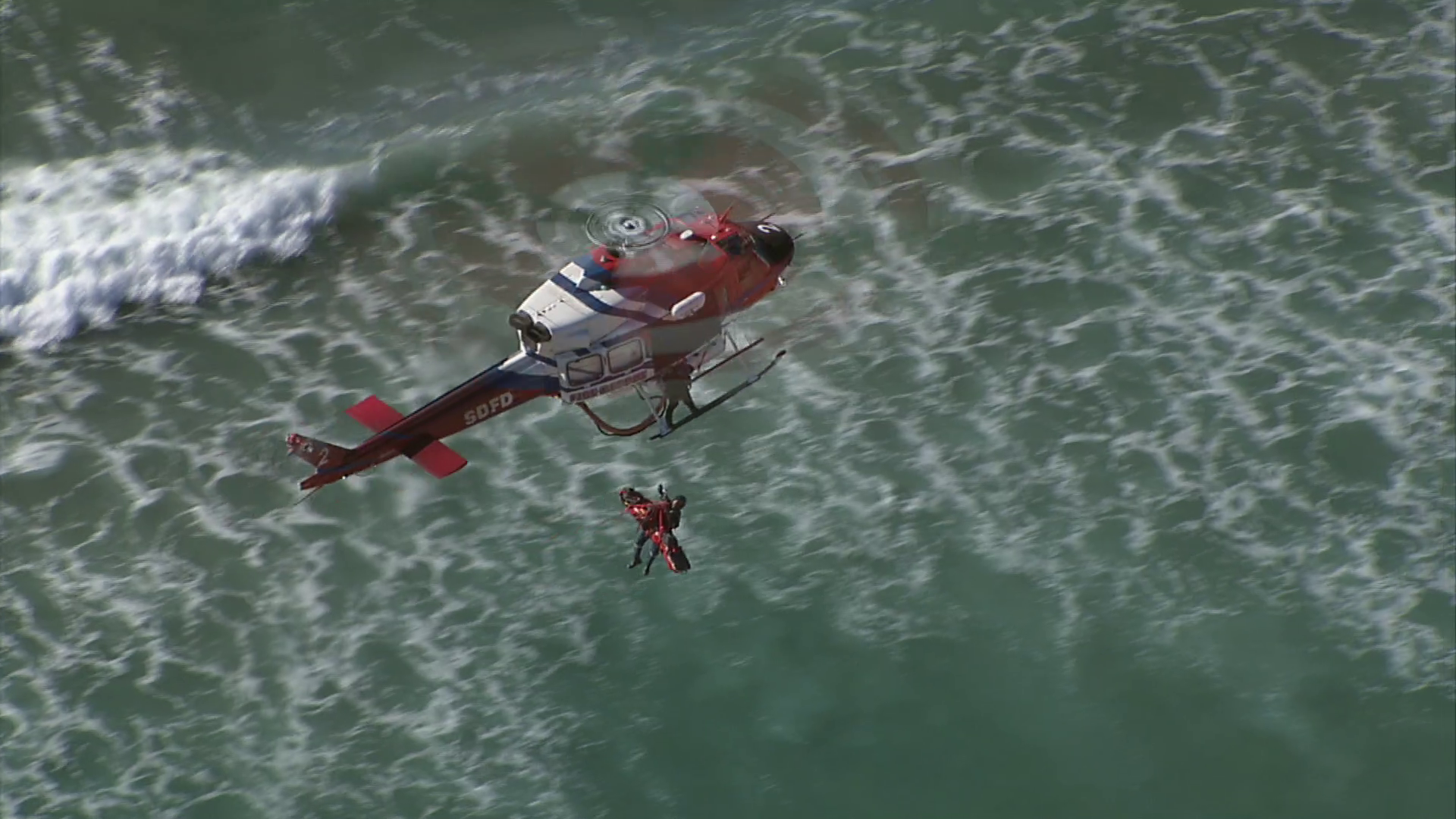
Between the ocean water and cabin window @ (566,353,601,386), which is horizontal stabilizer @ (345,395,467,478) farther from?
the ocean water

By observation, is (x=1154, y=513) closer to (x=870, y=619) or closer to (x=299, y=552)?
(x=870, y=619)

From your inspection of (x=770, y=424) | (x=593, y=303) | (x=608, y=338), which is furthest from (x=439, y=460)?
(x=770, y=424)

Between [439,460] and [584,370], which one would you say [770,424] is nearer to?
[584,370]

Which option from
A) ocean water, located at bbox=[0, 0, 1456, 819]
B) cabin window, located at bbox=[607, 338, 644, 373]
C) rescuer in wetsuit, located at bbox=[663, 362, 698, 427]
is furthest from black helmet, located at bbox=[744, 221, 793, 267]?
ocean water, located at bbox=[0, 0, 1456, 819]

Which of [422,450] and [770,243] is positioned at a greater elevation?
[770,243]

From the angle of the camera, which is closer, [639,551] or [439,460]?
[439,460]

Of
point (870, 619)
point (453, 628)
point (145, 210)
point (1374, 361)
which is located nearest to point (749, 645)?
point (870, 619)
